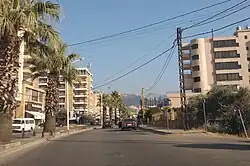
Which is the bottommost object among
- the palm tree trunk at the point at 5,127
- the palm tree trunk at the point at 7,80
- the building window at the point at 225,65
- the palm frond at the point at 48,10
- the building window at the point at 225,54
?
the palm tree trunk at the point at 5,127

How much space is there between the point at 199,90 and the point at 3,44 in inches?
3043

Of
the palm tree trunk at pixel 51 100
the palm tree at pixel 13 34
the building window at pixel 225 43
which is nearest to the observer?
the palm tree at pixel 13 34

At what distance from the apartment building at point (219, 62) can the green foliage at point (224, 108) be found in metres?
44.6

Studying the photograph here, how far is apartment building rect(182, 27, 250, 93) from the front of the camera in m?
92.6

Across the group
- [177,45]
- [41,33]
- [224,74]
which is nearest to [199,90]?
[224,74]

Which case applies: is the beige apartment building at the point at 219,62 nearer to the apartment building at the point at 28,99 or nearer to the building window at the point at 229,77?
the building window at the point at 229,77

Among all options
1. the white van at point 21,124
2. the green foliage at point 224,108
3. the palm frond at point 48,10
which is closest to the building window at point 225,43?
the green foliage at point 224,108

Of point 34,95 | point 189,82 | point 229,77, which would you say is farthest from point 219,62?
point 34,95

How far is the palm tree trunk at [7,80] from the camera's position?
19.8 meters

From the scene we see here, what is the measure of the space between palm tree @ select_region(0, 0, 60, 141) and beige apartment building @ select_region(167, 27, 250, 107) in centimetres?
7374

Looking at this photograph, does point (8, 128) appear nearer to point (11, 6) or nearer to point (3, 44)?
point (3, 44)

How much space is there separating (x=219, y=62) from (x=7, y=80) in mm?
79215

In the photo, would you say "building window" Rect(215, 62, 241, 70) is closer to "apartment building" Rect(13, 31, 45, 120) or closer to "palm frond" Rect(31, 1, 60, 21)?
"apartment building" Rect(13, 31, 45, 120)

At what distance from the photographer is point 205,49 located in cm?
9556
